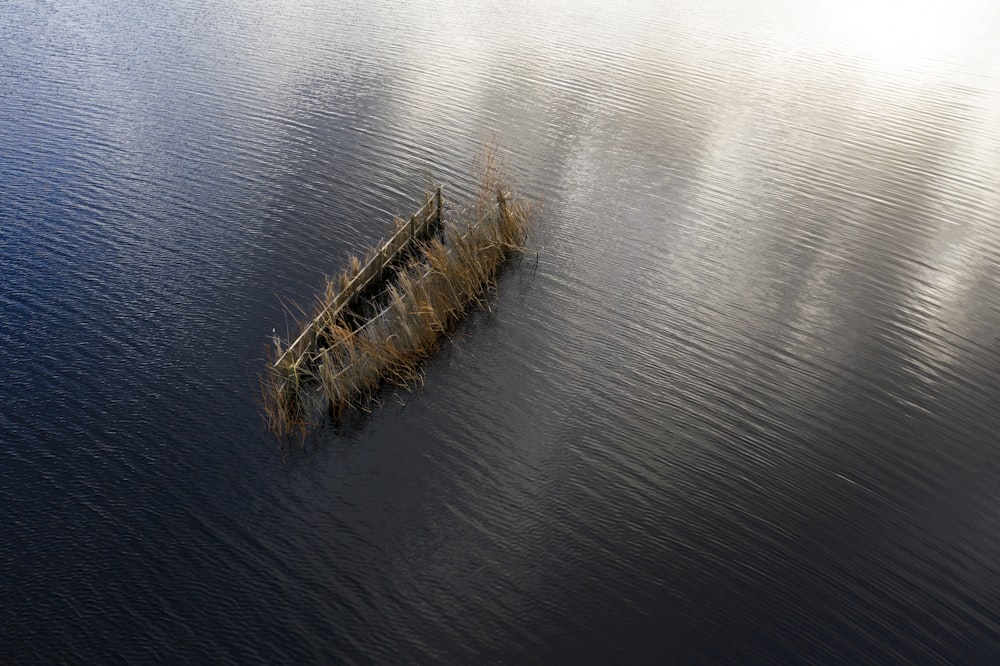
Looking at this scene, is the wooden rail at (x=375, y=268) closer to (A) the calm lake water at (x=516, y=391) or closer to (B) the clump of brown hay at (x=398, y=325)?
(B) the clump of brown hay at (x=398, y=325)

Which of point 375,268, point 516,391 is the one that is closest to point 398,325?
point 375,268

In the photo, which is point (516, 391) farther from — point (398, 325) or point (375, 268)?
point (375, 268)

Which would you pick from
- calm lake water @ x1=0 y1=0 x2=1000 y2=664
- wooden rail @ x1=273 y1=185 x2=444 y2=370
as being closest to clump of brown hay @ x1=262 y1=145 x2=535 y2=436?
wooden rail @ x1=273 y1=185 x2=444 y2=370

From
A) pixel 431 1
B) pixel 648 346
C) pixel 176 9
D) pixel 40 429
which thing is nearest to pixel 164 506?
pixel 40 429

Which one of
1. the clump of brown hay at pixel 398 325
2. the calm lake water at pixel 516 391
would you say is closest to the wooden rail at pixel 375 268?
the clump of brown hay at pixel 398 325

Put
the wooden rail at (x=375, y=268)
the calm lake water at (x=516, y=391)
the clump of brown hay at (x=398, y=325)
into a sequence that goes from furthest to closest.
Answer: the wooden rail at (x=375, y=268) < the clump of brown hay at (x=398, y=325) < the calm lake water at (x=516, y=391)
